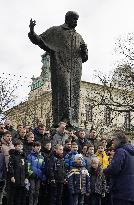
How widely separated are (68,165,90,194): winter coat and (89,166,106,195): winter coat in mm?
393


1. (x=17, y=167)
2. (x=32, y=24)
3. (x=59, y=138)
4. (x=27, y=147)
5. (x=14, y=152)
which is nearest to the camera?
(x=17, y=167)

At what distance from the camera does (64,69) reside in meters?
12.9

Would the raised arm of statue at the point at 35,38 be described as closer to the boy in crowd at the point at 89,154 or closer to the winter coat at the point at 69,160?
the boy in crowd at the point at 89,154

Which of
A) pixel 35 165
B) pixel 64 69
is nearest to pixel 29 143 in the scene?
pixel 35 165

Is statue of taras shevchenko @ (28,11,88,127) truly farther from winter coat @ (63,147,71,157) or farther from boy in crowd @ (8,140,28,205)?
boy in crowd @ (8,140,28,205)

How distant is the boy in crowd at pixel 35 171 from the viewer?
1041cm

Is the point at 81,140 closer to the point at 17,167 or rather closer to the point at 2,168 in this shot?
the point at 17,167

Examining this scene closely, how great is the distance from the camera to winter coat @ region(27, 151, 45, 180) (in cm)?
1052

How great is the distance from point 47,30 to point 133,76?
21.3 m

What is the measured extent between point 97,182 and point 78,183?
74 centimetres

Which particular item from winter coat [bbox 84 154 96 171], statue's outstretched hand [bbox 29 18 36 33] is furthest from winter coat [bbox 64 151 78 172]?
statue's outstretched hand [bbox 29 18 36 33]

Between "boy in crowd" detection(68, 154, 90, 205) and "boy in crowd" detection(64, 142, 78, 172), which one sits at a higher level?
"boy in crowd" detection(64, 142, 78, 172)

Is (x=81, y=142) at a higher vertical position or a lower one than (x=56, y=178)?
higher

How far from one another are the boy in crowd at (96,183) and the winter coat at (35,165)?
125cm
